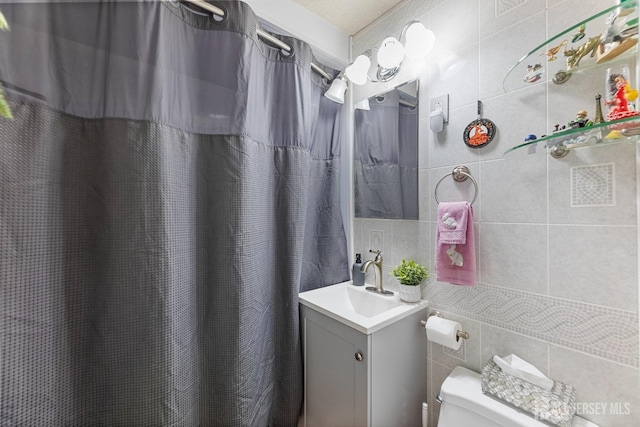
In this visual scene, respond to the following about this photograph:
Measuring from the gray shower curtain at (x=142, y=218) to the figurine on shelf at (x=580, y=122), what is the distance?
41.9 inches

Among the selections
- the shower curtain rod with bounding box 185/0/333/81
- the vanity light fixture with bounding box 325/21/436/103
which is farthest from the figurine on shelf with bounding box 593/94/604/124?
the shower curtain rod with bounding box 185/0/333/81

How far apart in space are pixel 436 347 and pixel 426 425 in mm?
→ 344

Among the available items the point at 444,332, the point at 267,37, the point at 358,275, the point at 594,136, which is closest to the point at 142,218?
the point at 267,37

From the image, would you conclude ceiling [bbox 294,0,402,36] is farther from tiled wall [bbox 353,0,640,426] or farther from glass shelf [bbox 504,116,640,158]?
glass shelf [bbox 504,116,640,158]

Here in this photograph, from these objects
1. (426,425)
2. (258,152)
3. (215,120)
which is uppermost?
(215,120)

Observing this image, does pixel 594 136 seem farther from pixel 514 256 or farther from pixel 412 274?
pixel 412 274

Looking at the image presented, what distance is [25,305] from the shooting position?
721 mm

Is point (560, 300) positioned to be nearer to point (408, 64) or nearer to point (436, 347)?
point (436, 347)

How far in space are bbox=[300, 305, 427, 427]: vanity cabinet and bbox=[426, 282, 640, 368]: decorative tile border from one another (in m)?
0.24

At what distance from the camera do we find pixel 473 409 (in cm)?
86

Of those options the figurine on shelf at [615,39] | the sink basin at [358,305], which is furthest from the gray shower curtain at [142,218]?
the figurine on shelf at [615,39]

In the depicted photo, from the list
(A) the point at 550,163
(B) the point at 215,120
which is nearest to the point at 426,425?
(A) the point at 550,163

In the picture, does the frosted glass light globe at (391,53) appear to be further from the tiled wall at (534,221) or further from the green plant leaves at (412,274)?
the green plant leaves at (412,274)

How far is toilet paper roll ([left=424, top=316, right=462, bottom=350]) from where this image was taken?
3.29ft
